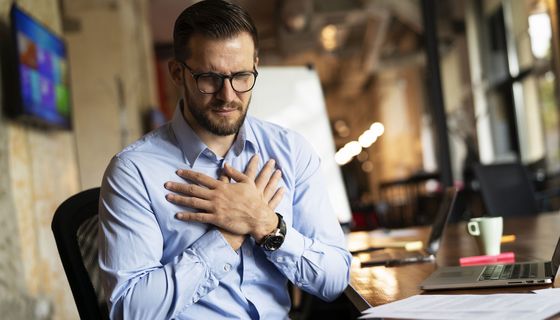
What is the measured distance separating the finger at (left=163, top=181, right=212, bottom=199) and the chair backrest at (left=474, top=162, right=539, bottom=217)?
293 cm

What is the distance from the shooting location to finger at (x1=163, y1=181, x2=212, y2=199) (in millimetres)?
1477

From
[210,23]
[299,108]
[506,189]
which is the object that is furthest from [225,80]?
[506,189]

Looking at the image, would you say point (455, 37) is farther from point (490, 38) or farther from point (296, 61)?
point (296, 61)

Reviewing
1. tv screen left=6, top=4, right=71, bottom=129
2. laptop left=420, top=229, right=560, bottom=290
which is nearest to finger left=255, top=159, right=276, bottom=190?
laptop left=420, top=229, right=560, bottom=290

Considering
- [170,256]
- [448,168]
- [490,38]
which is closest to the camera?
[170,256]

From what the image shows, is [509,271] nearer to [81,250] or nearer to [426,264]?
[426,264]

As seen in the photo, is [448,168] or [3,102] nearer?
[3,102]

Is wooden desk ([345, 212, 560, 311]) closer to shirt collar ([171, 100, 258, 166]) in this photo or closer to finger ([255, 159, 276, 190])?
finger ([255, 159, 276, 190])

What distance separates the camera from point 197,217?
147cm

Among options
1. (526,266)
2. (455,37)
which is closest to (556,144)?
(455,37)

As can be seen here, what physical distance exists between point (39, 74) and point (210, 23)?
275cm

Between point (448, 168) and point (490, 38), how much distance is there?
14.8 ft

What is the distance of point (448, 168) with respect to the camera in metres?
5.78

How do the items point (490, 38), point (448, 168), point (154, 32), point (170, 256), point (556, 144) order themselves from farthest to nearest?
1. point (154, 32)
2. point (490, 38)
3. point (556, 144)
4. point (448, 168)
5. point (170, 256)
